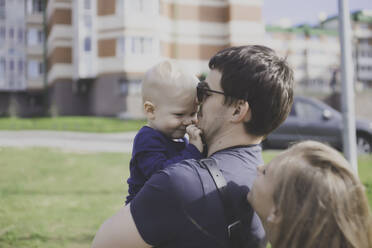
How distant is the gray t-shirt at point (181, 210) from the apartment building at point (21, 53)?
38.6m

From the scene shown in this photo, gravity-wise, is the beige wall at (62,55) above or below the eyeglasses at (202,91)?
above

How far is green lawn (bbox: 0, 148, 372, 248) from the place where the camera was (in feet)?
14.2

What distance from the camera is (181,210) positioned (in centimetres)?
151

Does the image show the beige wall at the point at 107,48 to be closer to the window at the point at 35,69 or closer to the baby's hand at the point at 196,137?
the window at the point at 35,69

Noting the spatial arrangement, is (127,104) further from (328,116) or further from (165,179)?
(165,179)

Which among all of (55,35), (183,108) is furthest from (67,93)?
(183,108)

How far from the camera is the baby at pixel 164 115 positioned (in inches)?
82.2

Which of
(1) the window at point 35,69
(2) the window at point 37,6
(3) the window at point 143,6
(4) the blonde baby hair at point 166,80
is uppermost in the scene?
(2) the window at point 37,6

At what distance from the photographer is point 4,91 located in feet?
126

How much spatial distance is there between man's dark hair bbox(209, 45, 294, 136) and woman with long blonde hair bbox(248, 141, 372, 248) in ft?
1.74

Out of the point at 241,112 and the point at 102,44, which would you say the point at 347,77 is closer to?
the point at 241,112

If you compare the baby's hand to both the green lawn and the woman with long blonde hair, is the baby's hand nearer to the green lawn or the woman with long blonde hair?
the woman with long blonde hair

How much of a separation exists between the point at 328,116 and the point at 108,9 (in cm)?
2109

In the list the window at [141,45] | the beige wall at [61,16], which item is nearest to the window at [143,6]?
the window at [141,45]
